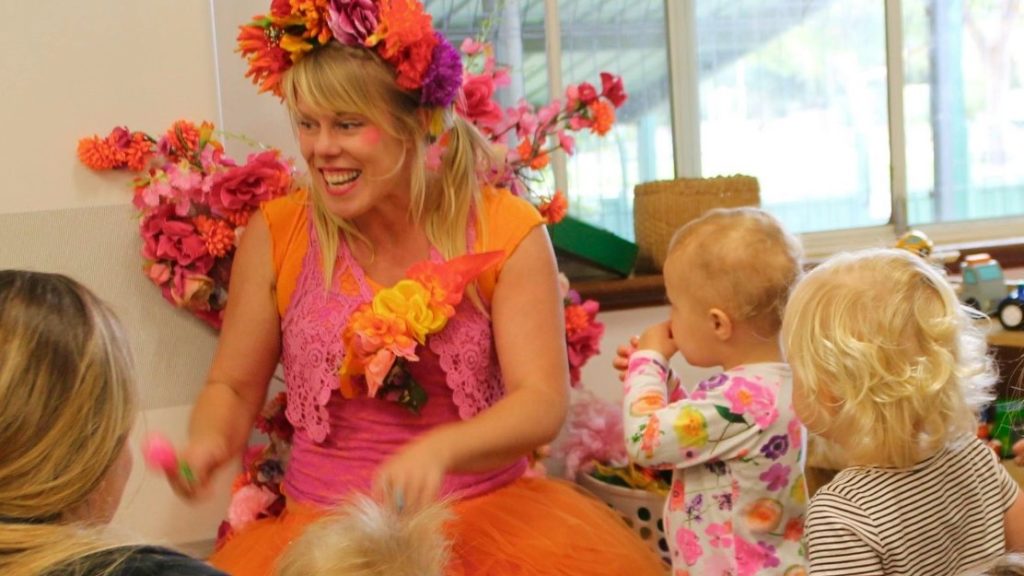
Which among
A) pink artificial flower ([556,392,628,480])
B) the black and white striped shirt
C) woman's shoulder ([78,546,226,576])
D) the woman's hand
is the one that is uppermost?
woman's shoulder ([78,546,226,576])

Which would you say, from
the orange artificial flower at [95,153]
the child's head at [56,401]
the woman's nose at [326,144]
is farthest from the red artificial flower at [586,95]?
the child's head at [56,401]

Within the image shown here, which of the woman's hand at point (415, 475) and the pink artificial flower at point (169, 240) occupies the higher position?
the pink artificial flower at point (169, 240)

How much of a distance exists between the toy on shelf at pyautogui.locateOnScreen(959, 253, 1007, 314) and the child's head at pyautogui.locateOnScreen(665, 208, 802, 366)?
98cm

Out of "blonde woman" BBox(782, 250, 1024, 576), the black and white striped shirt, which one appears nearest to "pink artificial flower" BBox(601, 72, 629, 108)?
"blonde woman" BBox(782, 250, 1024, 576)

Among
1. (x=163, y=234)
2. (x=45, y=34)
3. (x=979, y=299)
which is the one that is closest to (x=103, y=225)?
(x=163, y=234)

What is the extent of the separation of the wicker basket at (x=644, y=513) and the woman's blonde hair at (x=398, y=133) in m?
0.70

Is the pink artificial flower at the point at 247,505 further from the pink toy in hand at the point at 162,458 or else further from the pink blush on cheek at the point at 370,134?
the pink blush on cheek at the point at 370,134

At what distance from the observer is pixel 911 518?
1.32m

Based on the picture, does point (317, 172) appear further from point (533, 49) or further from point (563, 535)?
point (533, 49)

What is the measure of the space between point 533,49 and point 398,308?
4.20 ft

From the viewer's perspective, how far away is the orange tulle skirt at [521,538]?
1.62m

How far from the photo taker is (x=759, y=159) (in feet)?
10.1

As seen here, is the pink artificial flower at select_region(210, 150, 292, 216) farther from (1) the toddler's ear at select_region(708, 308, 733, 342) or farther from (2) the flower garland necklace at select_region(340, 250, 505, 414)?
(1) the toddler's ear at select_region(708, 308, 733, 342)

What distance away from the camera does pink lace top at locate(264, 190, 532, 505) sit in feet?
5.85
